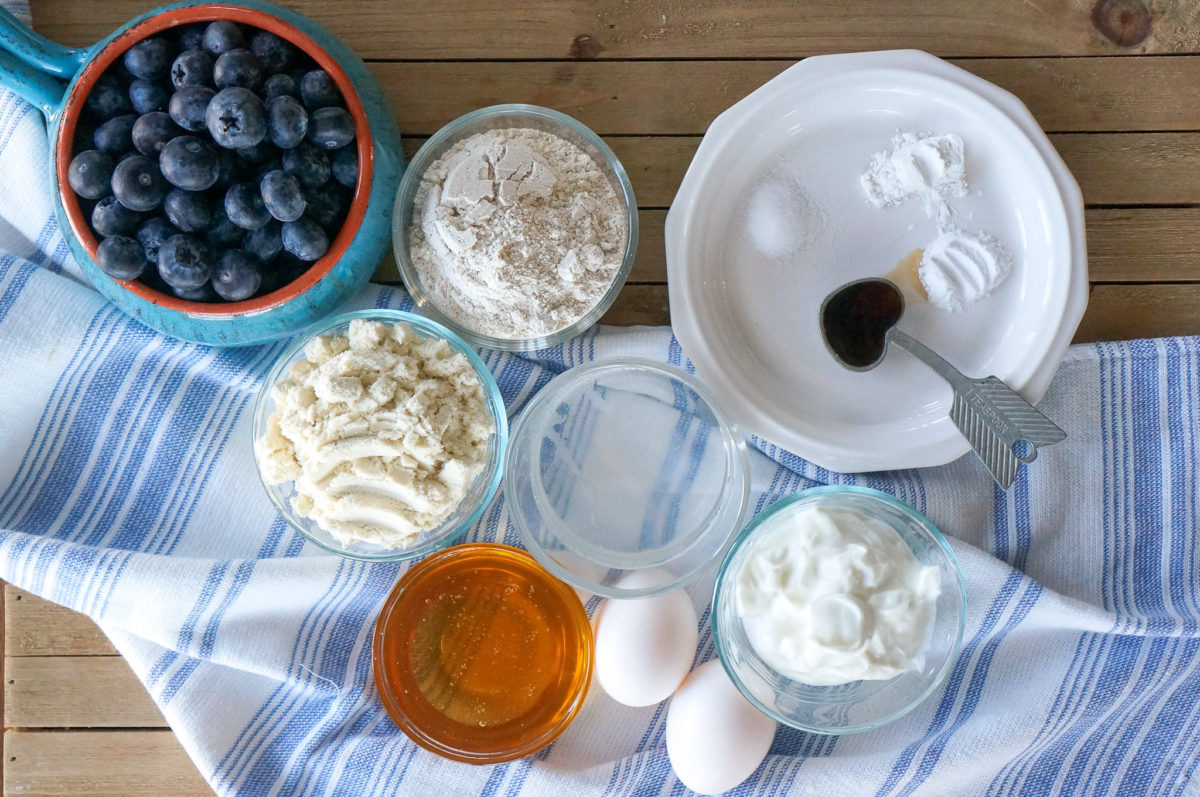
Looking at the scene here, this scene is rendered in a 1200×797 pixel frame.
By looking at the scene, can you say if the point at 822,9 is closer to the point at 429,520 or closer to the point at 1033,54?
the point at 1033,54

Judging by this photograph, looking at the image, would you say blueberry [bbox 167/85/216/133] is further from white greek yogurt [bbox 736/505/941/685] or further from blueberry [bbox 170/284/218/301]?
white greek yogurt [bbox 736/505/941/685]

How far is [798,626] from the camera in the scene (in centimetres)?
108

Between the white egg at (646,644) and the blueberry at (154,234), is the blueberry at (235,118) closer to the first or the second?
the blueberry at (154,234)

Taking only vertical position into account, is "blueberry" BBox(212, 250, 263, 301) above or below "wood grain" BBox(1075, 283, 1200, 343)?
above

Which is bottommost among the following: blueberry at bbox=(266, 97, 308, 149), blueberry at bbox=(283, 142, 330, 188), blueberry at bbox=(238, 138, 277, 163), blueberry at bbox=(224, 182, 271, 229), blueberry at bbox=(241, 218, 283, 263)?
blueberry at bbox=(241, 218, 283, 263)

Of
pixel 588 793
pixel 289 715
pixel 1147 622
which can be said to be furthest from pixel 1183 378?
pixel 289 715

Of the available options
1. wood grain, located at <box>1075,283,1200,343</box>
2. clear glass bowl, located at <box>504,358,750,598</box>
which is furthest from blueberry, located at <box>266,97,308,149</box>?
wood grain, located at <box>1075,283,1200,343</box>

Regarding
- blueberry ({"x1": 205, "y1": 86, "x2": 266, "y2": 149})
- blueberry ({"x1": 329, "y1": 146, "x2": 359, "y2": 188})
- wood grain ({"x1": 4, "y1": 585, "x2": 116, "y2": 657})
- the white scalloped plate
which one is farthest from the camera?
wood grain ({"x1": 4, "y1": 585, "x2": 116, "y2": 657})

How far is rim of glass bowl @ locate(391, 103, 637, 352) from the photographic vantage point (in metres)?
1.21

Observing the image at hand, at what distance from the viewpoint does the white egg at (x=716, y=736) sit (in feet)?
3.84

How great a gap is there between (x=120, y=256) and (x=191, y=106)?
0.61ft

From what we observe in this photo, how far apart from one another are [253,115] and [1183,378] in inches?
49.3

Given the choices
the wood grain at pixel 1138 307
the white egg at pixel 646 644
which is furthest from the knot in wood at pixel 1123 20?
the white egg at pixel 646 644

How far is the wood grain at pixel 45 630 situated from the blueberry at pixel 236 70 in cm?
80
